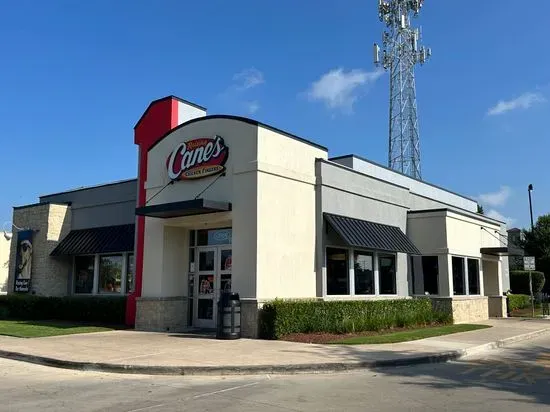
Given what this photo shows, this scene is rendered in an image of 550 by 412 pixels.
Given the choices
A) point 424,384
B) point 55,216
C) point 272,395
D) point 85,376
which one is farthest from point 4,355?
point 55,216

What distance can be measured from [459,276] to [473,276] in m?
1.95

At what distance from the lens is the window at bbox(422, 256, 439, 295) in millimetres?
23188

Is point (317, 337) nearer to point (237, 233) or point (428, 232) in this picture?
point (237, 233)

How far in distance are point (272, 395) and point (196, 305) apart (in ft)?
34.4

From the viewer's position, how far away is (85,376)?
10.4m

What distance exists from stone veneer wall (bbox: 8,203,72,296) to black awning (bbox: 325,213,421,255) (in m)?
13.3

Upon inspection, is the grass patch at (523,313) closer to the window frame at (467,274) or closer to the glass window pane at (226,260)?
the window frame at (467,274)

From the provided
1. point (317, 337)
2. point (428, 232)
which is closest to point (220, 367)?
point (317, 337)

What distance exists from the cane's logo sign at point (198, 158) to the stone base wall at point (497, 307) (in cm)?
1741

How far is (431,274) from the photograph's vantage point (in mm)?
23500

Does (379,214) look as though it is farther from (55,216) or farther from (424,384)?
(55,216)

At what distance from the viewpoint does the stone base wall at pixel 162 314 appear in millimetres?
18188

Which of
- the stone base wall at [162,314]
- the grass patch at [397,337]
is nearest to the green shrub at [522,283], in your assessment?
the grass patch at [397,337]

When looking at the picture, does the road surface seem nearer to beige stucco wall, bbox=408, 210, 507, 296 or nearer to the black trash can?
the black trash can
